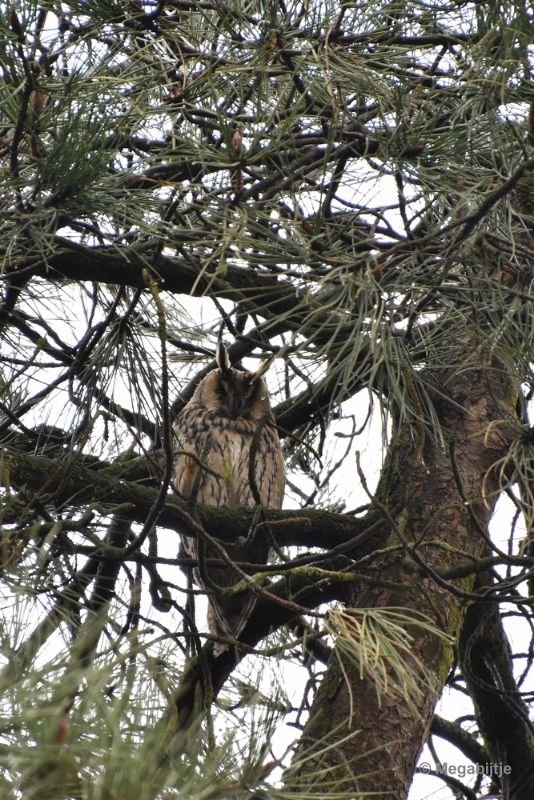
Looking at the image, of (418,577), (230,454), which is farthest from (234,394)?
(418,577)

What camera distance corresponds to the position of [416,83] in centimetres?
200

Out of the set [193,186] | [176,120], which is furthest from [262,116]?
[176,120]

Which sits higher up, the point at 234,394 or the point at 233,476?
the point at 234,394

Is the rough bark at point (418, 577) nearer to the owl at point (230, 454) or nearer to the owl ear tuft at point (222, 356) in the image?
the owl ear tuft at point (222, 356)

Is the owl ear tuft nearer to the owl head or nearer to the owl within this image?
the owl

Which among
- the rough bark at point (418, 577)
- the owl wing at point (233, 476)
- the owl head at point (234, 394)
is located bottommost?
the rough bark at point (418, 577)

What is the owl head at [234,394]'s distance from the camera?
11.8ft

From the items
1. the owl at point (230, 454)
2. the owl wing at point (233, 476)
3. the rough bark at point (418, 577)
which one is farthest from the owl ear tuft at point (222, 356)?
the rough bark at point (418, 577)

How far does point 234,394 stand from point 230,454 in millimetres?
258

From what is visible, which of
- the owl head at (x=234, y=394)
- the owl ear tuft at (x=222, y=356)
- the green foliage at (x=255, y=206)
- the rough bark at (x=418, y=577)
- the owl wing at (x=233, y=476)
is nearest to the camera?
the green foliage at (x=255, y=206)

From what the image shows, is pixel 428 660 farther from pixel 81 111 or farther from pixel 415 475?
pixel 81 111

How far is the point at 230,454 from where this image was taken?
3.48 m

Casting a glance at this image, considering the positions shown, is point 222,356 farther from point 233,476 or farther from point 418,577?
point 418,577

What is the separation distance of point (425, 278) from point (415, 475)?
39.2 inches
